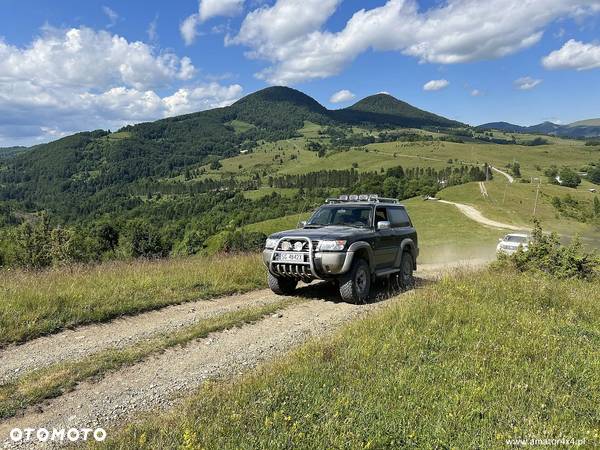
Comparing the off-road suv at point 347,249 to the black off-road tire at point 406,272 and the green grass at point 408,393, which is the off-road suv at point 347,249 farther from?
the green grass at point 408,393

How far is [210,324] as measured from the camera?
23.3 feet

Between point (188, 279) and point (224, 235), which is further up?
point (188, 279)

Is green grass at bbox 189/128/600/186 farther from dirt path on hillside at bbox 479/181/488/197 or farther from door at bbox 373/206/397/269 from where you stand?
door at bbox 373/206/397/269

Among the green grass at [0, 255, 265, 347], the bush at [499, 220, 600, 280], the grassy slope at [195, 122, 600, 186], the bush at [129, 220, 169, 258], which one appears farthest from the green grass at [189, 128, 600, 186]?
the green grass at [0, 255, 265, 347]

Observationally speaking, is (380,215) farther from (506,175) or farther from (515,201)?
Result: (506,175)

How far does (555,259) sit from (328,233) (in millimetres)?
8549

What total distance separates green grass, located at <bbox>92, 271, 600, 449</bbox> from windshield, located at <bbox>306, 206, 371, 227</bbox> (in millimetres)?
3759

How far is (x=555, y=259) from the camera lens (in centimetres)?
1325

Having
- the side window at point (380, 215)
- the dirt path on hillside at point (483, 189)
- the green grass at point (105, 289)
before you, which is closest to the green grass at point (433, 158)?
the dirt path on hillside at point (483, 189)

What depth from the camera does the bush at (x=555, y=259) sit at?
12.9 m

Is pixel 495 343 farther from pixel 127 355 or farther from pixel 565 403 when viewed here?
pixel 127 355

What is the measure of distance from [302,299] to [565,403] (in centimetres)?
601

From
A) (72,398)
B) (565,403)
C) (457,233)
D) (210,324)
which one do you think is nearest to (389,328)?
(565,403)

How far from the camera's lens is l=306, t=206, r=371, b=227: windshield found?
33.9ft
